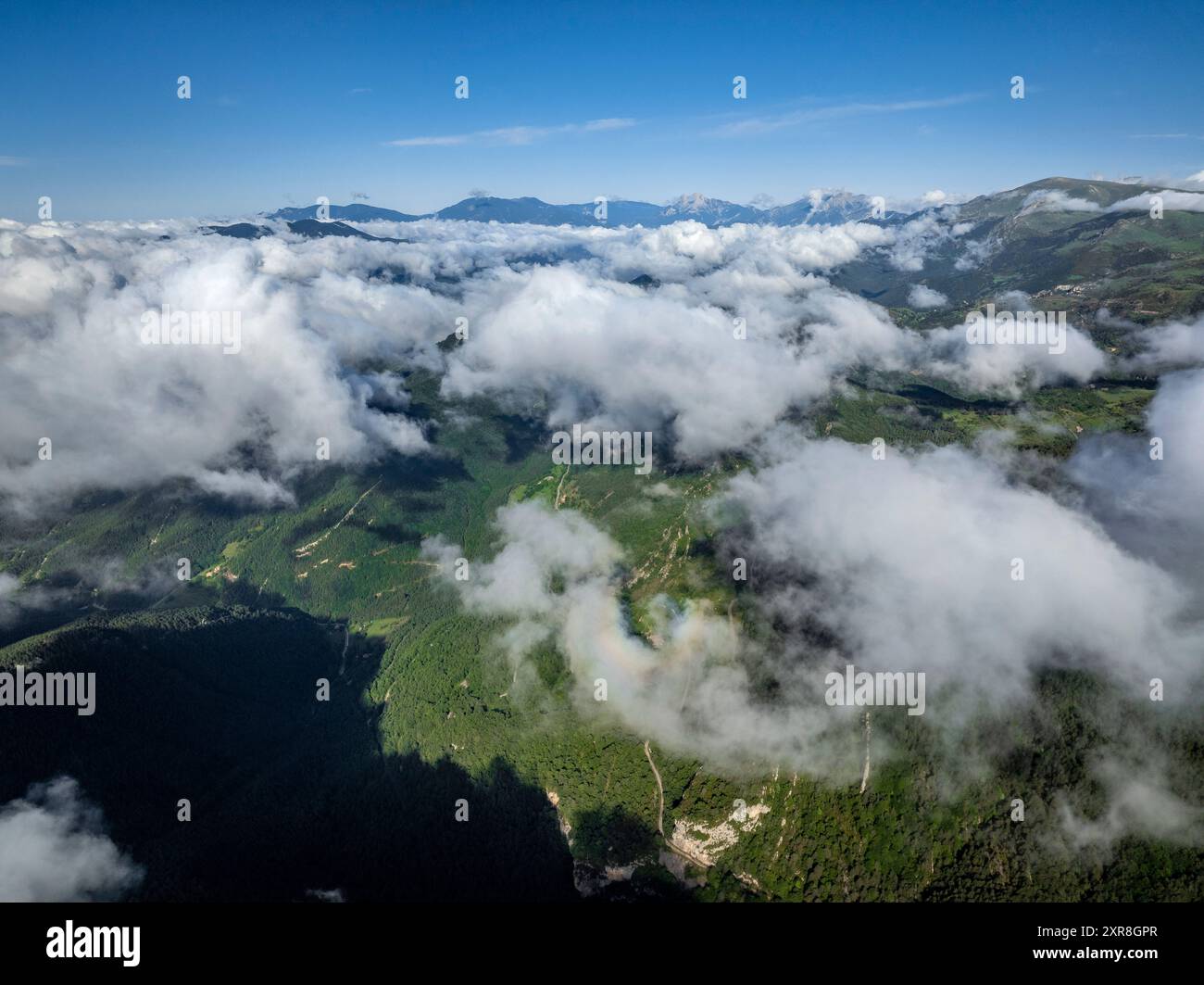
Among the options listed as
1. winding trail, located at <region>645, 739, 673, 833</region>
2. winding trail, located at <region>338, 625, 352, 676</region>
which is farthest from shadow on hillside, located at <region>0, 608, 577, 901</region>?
winding trail, located at <region>645, 739, 673, 833</region>

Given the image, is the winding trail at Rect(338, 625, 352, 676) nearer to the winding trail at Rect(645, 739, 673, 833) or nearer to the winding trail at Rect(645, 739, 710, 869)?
the winding trail at Rect(645, 739, 673, 833)

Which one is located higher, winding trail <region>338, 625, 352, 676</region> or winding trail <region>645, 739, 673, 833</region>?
winding trail <region>645, 739, 673, 833</region>

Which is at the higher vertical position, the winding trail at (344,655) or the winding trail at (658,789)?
the winding trail at (658,789)

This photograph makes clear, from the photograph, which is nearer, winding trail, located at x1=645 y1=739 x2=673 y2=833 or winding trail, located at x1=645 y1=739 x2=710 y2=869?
winding trail, located at x1=645 y1=739 x2=710 y2=869

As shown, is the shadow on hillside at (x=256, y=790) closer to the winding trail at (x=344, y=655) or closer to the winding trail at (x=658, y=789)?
the winding trail at (x=344, y=655)

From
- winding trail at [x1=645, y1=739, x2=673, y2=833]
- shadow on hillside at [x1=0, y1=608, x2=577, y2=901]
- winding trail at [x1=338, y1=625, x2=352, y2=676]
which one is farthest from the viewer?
winding trail at [x1=338, y1=625, x2=352, y2=676]

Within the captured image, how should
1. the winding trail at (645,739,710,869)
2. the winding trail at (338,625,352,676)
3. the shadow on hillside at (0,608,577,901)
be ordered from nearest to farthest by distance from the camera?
the winding trail at (645,739,710,869), the shadow on hillside at (0,608,577,901), the winding trail at (338,625,352,676)

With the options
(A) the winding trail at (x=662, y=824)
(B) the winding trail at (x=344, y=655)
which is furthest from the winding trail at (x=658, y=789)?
(B) the winding trail at (x=344, y=655)

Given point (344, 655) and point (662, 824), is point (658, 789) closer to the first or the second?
point (662, 824)
